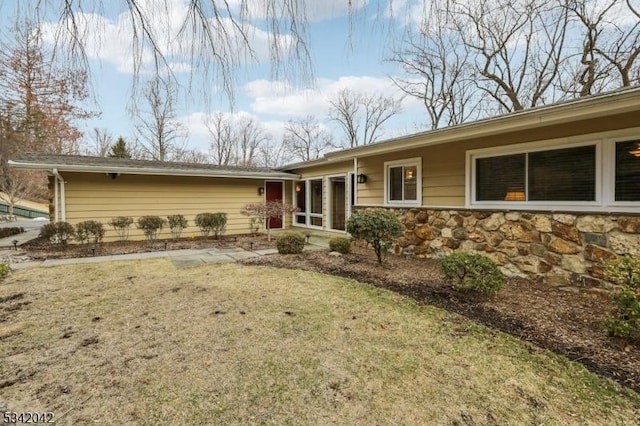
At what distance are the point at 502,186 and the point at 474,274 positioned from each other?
2275 millimetres

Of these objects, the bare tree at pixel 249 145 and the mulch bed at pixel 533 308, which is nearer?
the mulch bed at pixel 533 308

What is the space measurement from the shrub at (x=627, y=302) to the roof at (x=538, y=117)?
5.96ft

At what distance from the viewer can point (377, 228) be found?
5457 millimetres

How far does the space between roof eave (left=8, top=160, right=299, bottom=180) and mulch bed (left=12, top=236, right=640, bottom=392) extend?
7.38 ft

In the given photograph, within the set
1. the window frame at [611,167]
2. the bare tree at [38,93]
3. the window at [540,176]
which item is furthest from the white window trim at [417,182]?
the bare tree at [38,93]

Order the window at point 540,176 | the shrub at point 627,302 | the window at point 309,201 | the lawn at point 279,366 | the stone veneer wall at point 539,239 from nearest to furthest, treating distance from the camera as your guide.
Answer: the lawn at point 279,366 → the shrub at point 627,302 → the stone veneer wall at point 539,239 → the window at point 540,176 → the window at point 309,201

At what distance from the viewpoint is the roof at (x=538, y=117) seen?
3455 mm

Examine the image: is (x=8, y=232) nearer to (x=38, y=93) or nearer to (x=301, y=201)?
(x=38, y=93)

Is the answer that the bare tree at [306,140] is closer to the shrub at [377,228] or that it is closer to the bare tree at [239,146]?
the bare tree at [239,146]

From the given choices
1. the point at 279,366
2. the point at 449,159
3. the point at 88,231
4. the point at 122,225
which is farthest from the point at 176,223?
the point at 279,366

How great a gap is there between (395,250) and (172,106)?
5971 mm

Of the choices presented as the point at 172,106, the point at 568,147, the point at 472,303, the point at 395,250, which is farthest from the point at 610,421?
the point at 395,250

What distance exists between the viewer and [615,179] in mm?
4027

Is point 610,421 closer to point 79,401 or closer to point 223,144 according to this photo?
point 79,401
